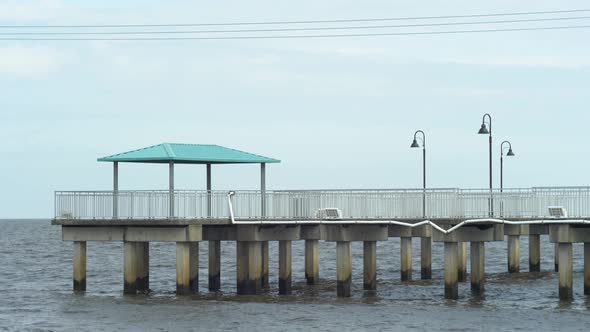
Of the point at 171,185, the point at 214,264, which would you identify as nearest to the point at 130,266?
the point at 171,185

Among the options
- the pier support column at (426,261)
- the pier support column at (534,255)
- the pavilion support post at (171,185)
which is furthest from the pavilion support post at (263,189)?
the pier support column at (534,255)

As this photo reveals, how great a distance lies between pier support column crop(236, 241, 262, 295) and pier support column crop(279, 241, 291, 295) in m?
2.88

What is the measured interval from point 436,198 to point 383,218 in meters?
2.39

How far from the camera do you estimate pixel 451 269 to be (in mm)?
53375

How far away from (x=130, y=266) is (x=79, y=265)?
3037mm

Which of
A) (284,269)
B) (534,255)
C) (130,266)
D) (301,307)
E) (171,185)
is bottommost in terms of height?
(301,307)

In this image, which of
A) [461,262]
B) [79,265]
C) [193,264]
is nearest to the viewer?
[79,265]

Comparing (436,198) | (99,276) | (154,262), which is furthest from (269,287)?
(154,262)

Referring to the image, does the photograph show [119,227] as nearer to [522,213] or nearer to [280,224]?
[280,224]

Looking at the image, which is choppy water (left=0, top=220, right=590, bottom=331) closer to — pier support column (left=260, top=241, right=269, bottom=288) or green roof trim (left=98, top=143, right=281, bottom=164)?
pier support column (left=260, top=241, right=269, bottom=288)

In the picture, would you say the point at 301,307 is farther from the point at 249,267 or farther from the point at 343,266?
the point at 249,267

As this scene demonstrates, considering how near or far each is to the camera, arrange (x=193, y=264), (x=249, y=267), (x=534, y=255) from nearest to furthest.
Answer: (x=249, y=267)
(x=193, y=264)
(x=534, y=255)

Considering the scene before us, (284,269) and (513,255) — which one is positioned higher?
(284,269)

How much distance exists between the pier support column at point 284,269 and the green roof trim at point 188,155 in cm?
392
